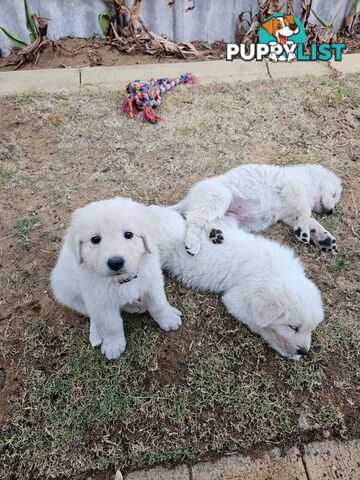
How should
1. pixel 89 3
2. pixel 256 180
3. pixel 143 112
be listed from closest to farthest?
1. pixel 256 180
2. pixel 143 112
3. pixel 89 3

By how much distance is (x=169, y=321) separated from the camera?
2654mm

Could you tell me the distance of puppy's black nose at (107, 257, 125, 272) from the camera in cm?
198

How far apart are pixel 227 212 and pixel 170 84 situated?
2169mm

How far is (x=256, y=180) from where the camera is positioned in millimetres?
3418

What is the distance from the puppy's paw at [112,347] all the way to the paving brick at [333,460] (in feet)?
3.84

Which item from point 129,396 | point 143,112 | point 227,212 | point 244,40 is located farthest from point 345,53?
point 129,396

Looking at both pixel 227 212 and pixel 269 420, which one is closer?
pixel 269 420

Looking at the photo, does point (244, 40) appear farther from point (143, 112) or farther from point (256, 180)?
point (256, 180)

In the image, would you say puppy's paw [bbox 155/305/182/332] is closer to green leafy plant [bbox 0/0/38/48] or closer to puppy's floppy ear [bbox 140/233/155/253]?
puppy's floppy ear [bbox 140/233/155/253]

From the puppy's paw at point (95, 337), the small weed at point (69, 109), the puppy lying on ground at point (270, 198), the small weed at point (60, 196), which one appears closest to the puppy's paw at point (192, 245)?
the puppy lying on ground at point (270, 198)

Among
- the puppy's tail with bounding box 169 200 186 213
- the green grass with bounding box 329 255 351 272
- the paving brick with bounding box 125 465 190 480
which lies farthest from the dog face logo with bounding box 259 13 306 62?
the paving brick with bounding box 125 465 190 480

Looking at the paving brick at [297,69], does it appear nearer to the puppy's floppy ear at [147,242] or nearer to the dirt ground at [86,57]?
the dirt ground at [86,57]

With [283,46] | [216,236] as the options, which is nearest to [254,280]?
[216,236]

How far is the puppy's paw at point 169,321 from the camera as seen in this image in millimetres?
2641
